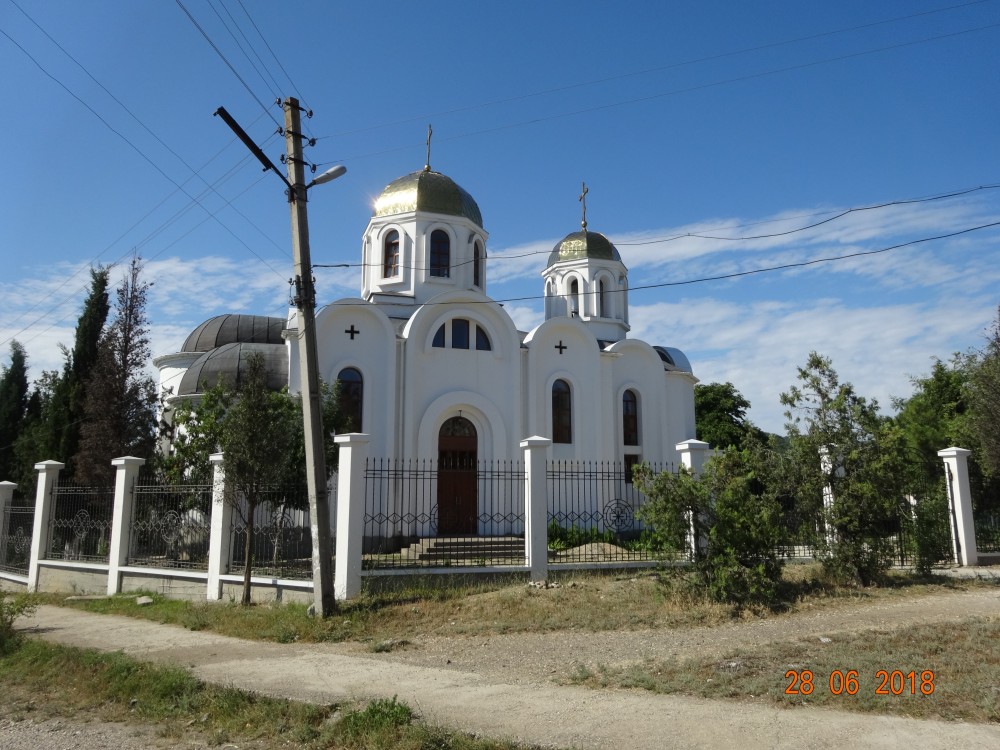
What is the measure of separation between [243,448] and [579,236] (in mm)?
17461

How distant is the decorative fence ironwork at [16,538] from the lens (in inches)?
615

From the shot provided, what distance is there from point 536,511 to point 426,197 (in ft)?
41.6

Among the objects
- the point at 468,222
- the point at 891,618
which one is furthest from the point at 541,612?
the point at 468,222

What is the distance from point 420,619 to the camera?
9344 millimetres

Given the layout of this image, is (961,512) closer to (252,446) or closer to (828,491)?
(828,491)

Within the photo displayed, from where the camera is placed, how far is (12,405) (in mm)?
28297

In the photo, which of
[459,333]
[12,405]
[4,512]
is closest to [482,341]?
[459,333]

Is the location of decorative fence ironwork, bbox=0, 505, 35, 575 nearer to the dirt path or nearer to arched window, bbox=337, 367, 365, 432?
the dirt path

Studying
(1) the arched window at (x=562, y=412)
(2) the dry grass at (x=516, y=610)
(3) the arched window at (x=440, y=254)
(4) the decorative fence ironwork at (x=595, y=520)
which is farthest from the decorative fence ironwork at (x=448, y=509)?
(3) the arched window at (x=440, y=254)

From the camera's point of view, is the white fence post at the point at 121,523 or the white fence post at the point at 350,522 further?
the white fence post at the point at 121,523

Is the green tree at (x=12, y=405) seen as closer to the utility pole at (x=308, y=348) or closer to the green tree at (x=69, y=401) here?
the green tree at (x=69, y=401)

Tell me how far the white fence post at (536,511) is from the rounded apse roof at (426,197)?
38.4ft

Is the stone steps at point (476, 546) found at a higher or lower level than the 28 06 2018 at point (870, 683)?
higher

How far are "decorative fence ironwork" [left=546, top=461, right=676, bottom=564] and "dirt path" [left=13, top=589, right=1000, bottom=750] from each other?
Result: 2.24 meters
